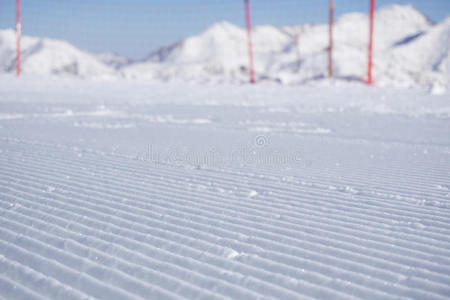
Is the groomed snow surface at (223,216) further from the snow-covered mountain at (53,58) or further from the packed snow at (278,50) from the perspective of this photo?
the snow-covered mountain at (53,58)

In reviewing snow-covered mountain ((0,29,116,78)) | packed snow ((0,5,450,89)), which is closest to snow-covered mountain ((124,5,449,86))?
packed snow ((0,5,450,89))

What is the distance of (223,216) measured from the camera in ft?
9.34

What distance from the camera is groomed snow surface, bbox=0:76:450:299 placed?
6.57 ft

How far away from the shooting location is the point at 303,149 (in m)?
5.36

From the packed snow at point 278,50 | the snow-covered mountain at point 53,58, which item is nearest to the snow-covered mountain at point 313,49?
the packed snow at point 278,50

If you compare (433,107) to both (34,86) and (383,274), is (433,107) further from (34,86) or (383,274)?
Answer: (34,86)

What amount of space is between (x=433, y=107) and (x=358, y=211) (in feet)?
28.1

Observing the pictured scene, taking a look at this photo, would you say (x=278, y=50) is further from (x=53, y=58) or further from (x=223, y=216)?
(x=223, y=216)

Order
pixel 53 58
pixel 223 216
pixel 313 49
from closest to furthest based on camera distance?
1. pixel 223 216
2. pixel 313 49
3. pixel 53 58

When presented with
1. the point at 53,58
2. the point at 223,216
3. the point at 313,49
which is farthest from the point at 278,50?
the point at 223,216

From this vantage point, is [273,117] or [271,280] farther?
[273,117]

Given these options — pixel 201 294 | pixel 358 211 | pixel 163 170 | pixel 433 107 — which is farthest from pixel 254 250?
pixel 433 107

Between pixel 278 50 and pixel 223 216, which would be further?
pixel 278 50

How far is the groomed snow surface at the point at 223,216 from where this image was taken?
2.00 metres
